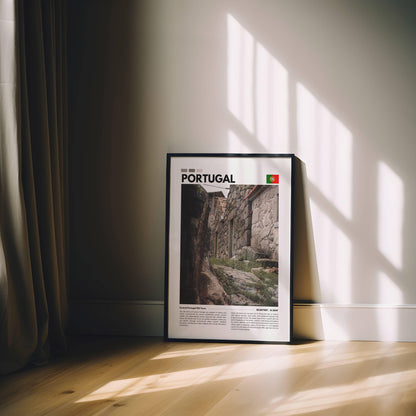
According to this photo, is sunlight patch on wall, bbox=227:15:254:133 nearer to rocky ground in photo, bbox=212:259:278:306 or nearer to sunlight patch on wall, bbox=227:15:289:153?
sunlight patch on wall, bbox=227:15:289:153

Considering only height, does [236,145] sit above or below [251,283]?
above

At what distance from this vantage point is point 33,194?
1.86 meters

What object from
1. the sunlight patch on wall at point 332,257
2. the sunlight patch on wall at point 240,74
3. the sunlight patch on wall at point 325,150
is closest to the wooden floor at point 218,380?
the sunlight patch on wall at point 332,257

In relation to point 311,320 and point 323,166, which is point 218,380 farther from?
point 323,166

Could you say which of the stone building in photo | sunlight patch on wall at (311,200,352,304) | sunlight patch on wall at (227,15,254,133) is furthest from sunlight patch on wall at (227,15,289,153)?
sunlight patch on wall at (311,200,352,304)

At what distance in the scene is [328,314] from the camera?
226 cm

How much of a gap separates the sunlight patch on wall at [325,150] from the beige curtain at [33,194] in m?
1.19

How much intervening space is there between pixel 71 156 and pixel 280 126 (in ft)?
3.60

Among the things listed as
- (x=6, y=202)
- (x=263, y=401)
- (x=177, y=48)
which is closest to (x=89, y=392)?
(x=263, y=401)

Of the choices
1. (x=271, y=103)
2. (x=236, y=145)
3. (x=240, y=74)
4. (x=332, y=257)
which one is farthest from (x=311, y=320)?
(x=240, y=74)

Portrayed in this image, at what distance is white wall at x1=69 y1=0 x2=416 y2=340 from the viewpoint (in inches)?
88.4

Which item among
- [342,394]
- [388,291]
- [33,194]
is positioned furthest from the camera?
[388,291]

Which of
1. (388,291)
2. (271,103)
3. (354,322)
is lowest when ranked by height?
(354,322)

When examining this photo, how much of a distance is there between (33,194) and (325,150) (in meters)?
1.38
